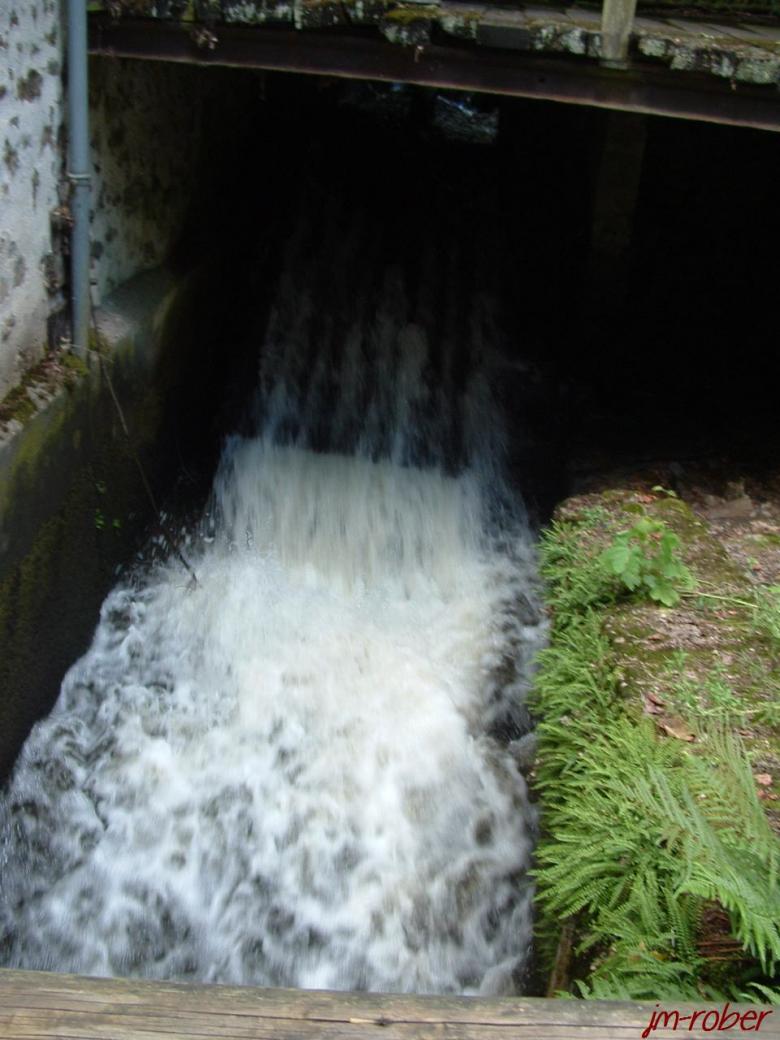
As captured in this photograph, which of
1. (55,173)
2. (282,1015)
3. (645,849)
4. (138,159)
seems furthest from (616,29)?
(282,1015)

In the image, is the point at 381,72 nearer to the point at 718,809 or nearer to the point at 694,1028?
the point at 718,809

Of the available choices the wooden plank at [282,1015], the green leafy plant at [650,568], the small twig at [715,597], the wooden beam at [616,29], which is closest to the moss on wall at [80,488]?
the wooden plank at [282,1015]

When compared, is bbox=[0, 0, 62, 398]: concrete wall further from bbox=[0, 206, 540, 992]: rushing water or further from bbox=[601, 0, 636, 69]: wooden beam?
bbox=[601, 0, 636, 69]: wooden beam

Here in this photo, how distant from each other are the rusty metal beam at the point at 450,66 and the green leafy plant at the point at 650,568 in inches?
87.1

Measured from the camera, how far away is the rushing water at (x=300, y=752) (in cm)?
431

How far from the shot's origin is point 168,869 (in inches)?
180

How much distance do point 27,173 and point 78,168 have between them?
41 centimetres

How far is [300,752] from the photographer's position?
5.15 meters

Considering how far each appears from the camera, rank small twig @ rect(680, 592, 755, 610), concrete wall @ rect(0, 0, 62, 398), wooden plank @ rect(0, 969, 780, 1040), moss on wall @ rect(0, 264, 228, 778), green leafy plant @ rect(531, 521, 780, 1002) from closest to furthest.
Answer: wooden plank @ rect(0, 969, 780, 1040)
green leafy plant @ rect(531, 521, 780, 1002)
concrete wall @ rect(0, 0, 62, 398)
moss on wall @ rect(0, 264, 228, 778)
small twig @ rect(680, 592, 755, 610)

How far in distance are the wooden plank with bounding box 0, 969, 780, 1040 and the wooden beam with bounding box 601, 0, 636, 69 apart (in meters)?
4.23

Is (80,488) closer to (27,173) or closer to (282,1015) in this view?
(27,173)

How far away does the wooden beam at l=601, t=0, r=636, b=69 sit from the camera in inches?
184

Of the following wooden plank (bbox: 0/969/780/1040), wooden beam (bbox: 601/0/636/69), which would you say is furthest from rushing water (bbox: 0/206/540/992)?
wooden beam (bbox: 601/0/636/69)

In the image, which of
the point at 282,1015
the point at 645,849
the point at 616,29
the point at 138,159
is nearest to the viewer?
the point at 282,1015
